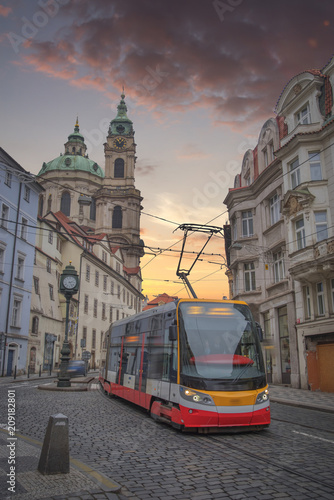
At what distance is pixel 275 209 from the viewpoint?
2769 cm

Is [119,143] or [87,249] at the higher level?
[119,143]

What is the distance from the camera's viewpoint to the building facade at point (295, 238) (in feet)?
71.9

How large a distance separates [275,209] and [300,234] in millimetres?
4791

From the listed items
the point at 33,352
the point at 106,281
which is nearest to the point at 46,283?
the point at 33,352

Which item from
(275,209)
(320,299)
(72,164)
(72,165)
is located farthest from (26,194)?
(72,164)

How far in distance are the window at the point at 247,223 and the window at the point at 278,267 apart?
352 cm

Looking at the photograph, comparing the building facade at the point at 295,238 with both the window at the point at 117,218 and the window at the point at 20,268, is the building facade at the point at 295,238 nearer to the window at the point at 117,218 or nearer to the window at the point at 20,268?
the window at the point at 20,268

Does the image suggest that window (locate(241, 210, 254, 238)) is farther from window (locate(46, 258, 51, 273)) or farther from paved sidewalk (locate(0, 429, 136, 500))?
paved sidewalk (locate(0, 429, 136, 500))

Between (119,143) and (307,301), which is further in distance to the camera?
(119,143)

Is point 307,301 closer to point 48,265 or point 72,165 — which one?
point 48,265

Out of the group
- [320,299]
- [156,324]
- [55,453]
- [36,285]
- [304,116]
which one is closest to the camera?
[55,453]

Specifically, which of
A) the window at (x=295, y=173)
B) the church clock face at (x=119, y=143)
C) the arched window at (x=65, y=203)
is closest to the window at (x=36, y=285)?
the window at (x=295, y=173)

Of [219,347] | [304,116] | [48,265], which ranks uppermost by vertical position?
[304,116]

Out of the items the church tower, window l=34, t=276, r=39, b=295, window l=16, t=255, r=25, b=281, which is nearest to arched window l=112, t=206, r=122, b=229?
the church tower
